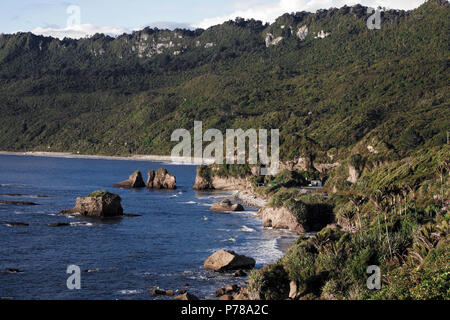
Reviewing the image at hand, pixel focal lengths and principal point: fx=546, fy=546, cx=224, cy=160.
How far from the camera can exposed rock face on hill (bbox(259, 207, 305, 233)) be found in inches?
2987

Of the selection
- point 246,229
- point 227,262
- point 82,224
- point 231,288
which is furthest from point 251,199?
point 231,288

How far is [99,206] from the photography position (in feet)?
287

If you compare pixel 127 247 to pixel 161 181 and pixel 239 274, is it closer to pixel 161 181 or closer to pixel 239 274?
pixel 239 274

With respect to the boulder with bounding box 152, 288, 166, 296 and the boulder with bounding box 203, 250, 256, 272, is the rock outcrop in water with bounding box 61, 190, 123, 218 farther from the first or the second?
the boulder with bounding box 152, 288, 166, 296

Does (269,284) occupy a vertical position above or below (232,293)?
above

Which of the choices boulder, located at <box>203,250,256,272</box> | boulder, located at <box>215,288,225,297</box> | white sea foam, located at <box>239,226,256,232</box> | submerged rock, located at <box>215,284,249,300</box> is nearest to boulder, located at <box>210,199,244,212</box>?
white sea foam, located at <box>239,226,256,232</box>

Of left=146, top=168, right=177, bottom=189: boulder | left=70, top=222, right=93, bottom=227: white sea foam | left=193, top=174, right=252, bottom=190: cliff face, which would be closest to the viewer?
left=70, top=222, right=93, bottom=227: white sea foam

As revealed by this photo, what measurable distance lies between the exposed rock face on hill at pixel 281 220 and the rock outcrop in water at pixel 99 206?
25466mm

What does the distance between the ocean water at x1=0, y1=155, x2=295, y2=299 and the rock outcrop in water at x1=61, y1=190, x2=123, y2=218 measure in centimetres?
345

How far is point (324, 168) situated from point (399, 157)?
1158 inches

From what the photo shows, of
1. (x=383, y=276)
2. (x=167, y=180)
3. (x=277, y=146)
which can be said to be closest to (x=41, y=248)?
(x=383, y=276)

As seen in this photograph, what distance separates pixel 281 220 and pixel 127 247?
23193 millimetres
